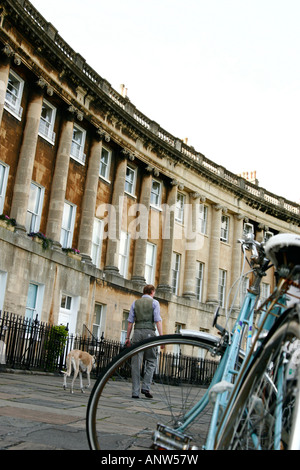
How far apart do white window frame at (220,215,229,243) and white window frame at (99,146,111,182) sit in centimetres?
1102

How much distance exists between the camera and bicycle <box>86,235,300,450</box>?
8.33 ft

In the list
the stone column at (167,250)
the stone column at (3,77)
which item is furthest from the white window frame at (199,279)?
the stone column at (3,77)

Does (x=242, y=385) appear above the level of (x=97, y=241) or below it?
below

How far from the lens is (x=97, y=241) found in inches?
1006

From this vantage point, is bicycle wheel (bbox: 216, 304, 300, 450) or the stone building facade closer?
bicycle wheel (bbox: 216, 304, 300, 450)

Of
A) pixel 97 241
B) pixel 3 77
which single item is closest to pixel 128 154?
pixel 97 241

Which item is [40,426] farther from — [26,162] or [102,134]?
[102,134]

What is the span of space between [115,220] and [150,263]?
4.26m

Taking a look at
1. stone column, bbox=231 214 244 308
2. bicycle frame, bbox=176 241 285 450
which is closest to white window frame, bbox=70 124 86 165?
stone column, bbox=231 214 244 308

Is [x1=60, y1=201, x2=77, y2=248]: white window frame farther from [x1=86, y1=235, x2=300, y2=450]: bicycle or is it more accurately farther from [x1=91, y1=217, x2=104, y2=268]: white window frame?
[x1=86, y1=235, x2=300, y2=450]: bicycle

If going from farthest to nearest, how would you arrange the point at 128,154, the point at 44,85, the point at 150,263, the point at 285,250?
the point at 150,263
the point at 128,154
the point at 44,85
the point at 285,250

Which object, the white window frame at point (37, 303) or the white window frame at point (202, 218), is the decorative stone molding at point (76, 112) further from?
the white window frame at point (202, 218)

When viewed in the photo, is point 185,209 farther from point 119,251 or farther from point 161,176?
point 119,251

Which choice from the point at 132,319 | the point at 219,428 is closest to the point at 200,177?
the point at 132,319
